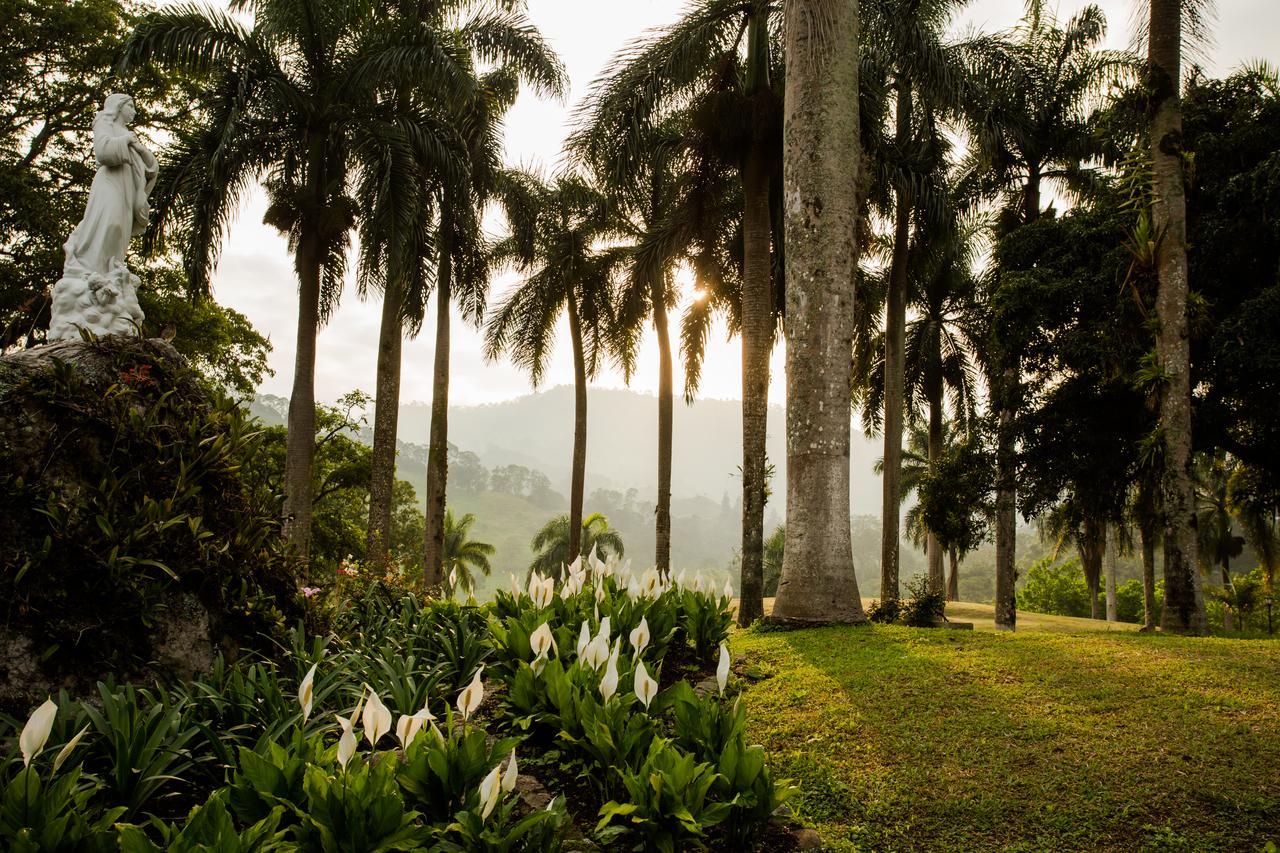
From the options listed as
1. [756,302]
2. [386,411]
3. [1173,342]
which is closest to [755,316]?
[756,302]

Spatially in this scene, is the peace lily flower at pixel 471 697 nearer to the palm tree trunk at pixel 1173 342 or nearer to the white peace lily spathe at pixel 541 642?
the white peace lily spathe at pixel 541 642

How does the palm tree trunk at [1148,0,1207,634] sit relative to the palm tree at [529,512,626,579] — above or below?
above

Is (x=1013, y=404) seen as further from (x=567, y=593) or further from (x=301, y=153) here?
(x=301, y=153)

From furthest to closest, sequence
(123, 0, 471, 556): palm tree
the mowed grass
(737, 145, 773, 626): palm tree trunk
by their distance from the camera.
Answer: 1. (123, 0, 471, 556): palm tree
2. (737, 145, 773, 626): palm tree trunk
3. the mowed grass

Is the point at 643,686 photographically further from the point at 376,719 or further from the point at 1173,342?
the point at 1173,342

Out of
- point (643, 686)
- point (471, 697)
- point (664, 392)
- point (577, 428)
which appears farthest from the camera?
point (577, 428)

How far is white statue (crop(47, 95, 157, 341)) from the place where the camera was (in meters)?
6.88

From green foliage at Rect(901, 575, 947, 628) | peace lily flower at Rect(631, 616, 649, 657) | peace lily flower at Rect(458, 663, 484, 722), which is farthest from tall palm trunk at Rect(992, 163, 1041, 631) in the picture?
peace lily flower at Rect(458, 663, 484, 722)

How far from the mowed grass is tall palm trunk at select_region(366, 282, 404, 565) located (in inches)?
388

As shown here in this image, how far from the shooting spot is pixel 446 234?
51.1ft

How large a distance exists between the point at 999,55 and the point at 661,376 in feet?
31.4

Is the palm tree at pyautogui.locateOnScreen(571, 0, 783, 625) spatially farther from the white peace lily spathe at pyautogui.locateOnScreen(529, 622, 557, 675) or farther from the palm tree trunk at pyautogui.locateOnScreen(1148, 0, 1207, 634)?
the white peace lily spathe at pyautogui.locateOnScreen(529, 622, 557, 675)

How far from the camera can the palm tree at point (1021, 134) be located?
12578 mm

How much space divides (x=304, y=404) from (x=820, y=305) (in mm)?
9699
